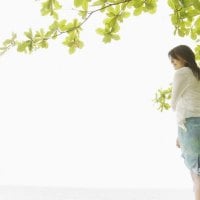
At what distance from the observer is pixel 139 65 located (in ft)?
475

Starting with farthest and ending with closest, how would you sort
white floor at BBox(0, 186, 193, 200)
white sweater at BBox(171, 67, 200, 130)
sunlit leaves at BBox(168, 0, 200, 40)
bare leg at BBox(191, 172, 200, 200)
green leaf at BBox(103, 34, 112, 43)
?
Answer: white floor at BBox(0, 186, 193, 200) < white sweater at BBox(171, 67, 200, 130) < bare leg at BBox(191, 172, 200, 200) < green leaf at BBox(103, 34, 112, 43) < sunlit leaves at BBox(168, 0, 200, 40)

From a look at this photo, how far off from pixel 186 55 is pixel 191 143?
1.62 feet

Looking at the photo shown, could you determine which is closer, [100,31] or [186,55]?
[100,31]

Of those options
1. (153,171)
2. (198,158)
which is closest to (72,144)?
(153,171)

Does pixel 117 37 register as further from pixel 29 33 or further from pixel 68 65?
pixel 68 65

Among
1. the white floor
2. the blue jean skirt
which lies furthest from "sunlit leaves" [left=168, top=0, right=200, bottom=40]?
the white floor

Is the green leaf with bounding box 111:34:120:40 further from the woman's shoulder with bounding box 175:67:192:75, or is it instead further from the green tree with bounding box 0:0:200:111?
the woman's shoulder with bounding box 175:67:192:75

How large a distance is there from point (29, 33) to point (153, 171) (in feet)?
512

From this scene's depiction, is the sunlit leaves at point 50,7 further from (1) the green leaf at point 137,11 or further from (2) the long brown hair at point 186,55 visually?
(2) the long brown hair at point 186,55

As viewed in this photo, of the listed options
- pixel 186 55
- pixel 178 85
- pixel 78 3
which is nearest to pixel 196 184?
pixel 178 85

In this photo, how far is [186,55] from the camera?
243 centimetres

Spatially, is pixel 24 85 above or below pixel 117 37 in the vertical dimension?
above

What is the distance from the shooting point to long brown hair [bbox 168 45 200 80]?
2.43m

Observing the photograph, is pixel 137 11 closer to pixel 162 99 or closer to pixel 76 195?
pixel 162 99
